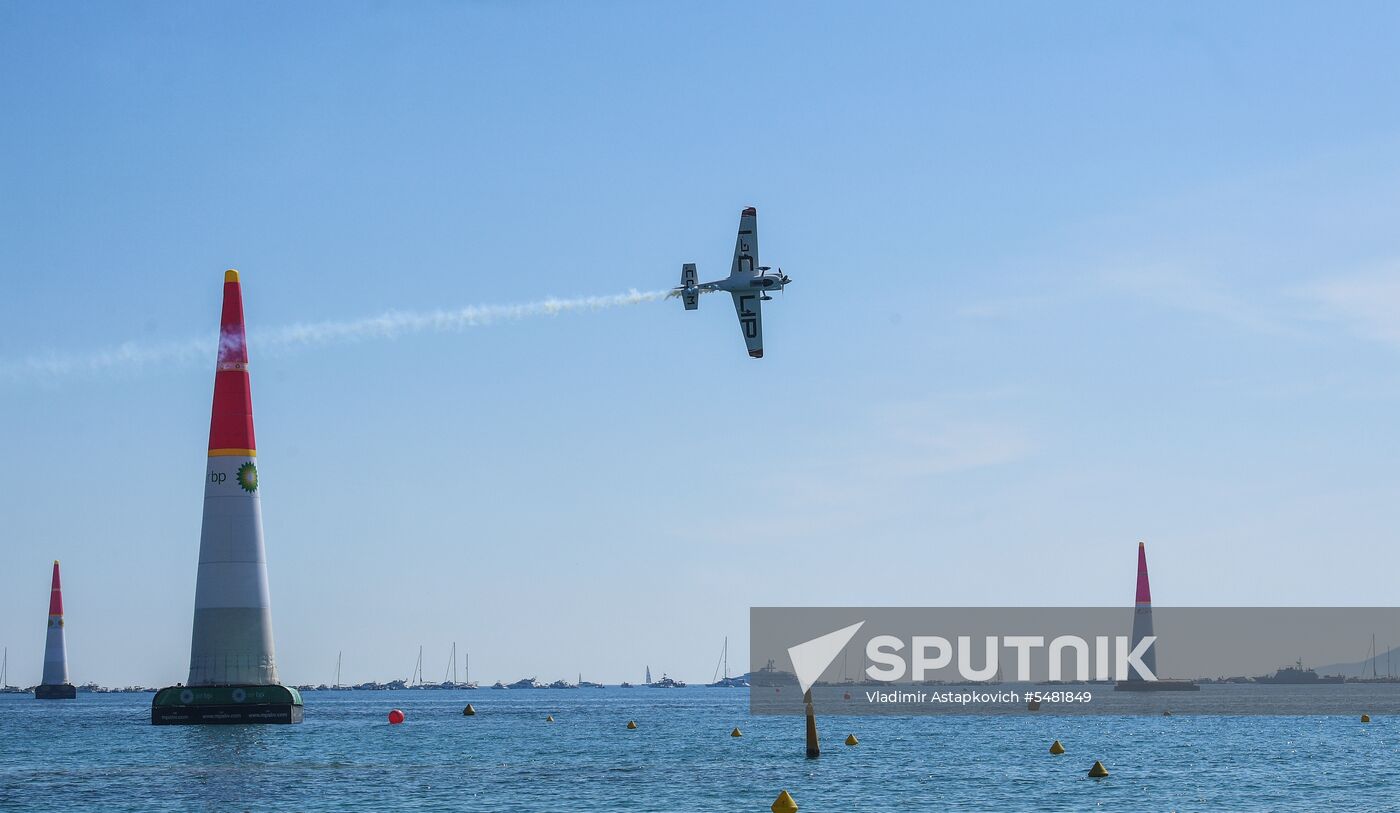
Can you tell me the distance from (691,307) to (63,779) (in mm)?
32630

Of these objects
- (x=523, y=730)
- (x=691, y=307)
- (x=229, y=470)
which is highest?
(x=691, y=307)

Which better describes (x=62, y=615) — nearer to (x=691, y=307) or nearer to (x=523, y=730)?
(x=523, y=730)

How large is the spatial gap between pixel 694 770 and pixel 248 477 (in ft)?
85.8

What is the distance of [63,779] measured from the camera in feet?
215

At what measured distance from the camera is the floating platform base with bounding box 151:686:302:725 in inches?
2992

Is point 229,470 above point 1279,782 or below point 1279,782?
above

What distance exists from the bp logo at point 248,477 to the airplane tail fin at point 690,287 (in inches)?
1002

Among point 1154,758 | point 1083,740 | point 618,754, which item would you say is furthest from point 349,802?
point 1083,740

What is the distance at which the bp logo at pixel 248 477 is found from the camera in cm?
7719

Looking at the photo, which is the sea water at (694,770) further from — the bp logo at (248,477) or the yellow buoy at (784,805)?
the bp logo at (248,477)

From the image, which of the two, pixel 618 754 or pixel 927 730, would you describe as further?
pixel 927 730

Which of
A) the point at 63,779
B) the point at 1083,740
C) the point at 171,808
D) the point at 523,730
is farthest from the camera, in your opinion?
the point at 523,730

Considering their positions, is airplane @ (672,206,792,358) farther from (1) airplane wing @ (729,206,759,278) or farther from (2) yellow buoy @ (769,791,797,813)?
(2) yellow buoy @ (769,791,797,813)

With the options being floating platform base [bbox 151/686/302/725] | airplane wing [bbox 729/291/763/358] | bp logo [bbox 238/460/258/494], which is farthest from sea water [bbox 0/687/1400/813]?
airplane wing [bbox 729/291/763/358]
